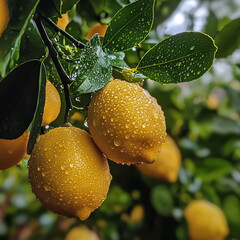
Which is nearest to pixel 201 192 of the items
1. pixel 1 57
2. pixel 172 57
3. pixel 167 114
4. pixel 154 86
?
pixel 167 114

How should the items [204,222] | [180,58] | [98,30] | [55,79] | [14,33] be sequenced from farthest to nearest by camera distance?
1. [204,222]
2. [98,30]
3. [55,79]
4. [180,58]
5. [14,33]

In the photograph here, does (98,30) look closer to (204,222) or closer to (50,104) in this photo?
(50,104)

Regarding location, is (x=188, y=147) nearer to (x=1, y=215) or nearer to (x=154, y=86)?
(x=154, y=86)

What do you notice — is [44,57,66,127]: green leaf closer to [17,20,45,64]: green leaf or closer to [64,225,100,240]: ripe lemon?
[17,20,45,64]: green leaf

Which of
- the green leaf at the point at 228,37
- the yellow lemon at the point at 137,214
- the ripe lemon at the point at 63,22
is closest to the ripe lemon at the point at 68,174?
the ripe lemon at the point at 63,22

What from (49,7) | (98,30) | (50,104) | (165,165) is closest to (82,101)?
(50,104)

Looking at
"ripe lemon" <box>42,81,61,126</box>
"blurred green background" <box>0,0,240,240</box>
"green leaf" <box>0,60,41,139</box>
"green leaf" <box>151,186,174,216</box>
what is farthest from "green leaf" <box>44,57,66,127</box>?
"green leaf" <box>151,186,174,216</box>
